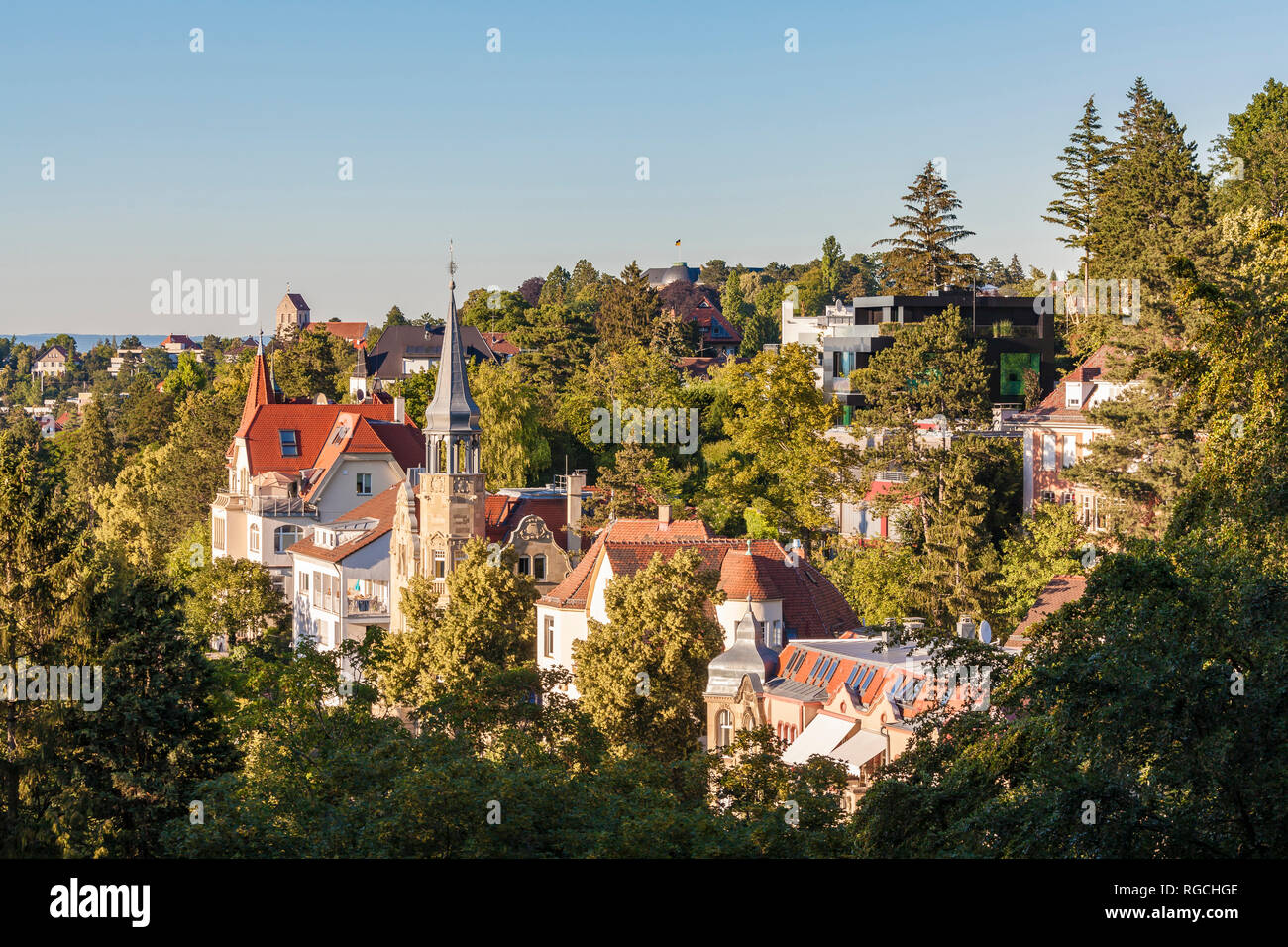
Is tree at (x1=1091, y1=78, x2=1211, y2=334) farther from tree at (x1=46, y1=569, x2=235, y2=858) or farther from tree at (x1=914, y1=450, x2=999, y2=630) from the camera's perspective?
tree at (x1=46, y1=569, x2=235, y2=858)

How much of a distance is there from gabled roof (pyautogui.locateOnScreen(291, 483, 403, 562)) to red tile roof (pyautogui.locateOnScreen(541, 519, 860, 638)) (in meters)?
16.2

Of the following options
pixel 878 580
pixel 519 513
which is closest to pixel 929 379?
pixel 878 580

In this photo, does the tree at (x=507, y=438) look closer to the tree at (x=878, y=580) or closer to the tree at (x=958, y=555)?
the tree at (x=878, y=580)

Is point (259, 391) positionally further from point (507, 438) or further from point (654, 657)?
point (654, 657)

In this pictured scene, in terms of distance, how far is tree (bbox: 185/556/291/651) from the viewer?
74.0 meters

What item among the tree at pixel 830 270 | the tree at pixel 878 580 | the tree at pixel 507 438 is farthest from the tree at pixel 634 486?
the tree at pixel 830 270

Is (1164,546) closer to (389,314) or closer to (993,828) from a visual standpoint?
(993,828)

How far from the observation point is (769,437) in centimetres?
7100

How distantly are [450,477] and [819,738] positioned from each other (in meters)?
24.5

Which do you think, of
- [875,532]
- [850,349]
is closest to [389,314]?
[850,349]

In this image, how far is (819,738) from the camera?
143 ft

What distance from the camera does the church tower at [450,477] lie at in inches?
2495

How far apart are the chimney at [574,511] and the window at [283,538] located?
62.2 ft
